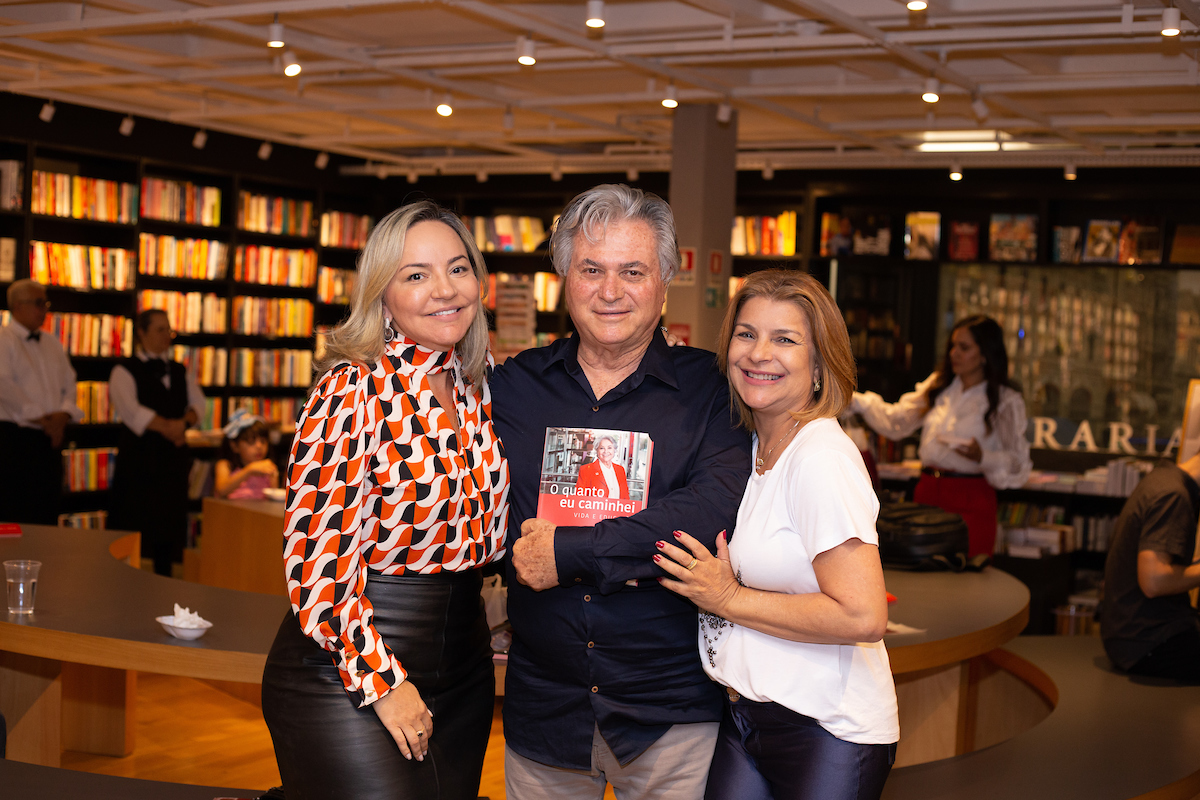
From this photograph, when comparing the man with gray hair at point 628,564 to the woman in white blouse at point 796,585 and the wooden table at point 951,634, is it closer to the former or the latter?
the woman in white blouse at point 796,585

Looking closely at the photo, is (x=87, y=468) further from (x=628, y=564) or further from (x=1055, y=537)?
(x=628, y=564)

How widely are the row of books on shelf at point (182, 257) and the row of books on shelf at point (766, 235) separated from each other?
13.9ft

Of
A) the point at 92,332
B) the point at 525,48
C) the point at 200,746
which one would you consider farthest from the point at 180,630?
the point at 92,332

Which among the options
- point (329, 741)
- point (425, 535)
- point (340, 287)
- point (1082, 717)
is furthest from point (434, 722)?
point (340, 287)

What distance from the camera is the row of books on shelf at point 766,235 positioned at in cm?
892

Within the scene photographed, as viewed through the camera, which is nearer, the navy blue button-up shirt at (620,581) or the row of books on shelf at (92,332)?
the navy blue button-up shirt at (620,581)

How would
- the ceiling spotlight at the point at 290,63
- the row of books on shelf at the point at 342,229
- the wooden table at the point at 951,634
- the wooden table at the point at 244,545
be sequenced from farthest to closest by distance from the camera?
1. the row of books on shelf at the point at 342,229
2. the wooden table at the point at 244,545
3. the ceiling spotlight at the point at 290,63
4. the wooden table at the point at 951,634

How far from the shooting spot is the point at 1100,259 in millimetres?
8039

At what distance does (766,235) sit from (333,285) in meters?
4.01

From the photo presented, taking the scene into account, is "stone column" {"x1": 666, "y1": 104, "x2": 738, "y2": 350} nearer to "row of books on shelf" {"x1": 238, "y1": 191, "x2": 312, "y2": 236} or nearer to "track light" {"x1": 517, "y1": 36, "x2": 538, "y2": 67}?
"track light" {"x1": 517, "y1": 36, "x2": 538, "y2": 67}

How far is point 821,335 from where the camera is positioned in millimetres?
1902

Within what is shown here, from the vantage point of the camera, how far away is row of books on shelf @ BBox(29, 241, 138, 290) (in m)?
7.72

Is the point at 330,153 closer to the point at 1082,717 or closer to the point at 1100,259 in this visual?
the point at 1100,259

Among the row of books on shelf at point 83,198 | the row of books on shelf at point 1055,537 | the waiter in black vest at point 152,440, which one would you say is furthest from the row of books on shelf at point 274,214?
the row of books on shelf at point 1055,537
